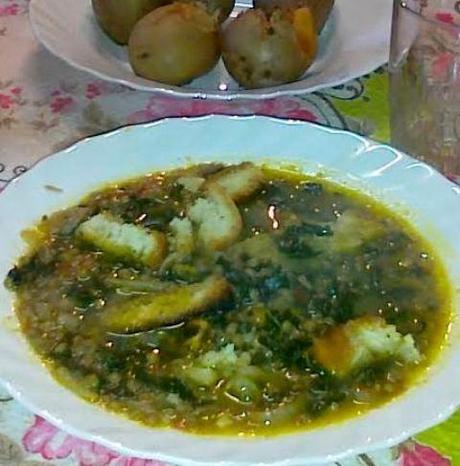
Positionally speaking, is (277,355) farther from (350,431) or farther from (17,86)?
(17,86)

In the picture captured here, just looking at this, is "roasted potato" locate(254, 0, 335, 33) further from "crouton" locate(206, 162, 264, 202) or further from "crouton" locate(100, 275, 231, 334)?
"crouton" locate(100, 275, 231, 334)

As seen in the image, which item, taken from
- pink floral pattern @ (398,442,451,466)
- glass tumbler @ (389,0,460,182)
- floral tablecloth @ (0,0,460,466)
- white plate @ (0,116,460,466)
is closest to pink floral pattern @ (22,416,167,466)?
white plate @ (0,116,460,466)

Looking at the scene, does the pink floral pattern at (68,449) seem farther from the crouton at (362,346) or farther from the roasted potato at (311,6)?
the roasted potato at (311,6)

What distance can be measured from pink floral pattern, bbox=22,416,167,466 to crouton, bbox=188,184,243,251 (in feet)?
0.57

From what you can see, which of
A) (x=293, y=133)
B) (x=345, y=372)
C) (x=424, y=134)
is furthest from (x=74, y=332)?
(x=424, y=134)

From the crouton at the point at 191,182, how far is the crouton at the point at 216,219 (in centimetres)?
3

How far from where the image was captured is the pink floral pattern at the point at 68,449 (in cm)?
71

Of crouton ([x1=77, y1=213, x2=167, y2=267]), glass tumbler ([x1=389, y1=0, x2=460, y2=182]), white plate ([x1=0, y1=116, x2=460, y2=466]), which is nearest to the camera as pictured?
white plate ([x1=0, y1=116, x2=460, y2=466])

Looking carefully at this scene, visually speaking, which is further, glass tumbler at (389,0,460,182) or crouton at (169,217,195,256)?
glass tumbler at (389,0,460,182)

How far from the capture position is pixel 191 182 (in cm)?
90

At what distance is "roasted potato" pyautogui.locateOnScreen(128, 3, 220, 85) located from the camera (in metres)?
1.04

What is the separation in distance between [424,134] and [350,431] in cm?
44

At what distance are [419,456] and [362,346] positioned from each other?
8cm

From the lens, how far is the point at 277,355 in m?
0.72
